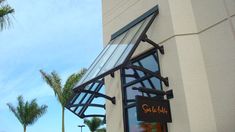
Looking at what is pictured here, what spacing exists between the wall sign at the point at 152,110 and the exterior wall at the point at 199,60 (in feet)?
0.95

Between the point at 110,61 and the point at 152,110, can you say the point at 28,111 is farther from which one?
the point at 152,110

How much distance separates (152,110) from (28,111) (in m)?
22.6

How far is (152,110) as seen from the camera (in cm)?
708

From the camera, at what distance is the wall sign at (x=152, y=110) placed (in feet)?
22.5

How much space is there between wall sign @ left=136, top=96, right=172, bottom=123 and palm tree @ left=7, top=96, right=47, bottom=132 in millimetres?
21925

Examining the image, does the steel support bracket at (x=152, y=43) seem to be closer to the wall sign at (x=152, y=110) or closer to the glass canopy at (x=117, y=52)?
the glass canopy at (x=117, y=52)

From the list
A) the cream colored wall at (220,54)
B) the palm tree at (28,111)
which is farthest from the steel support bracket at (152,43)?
the palm tree at (28,111)

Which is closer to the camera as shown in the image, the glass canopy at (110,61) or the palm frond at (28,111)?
the glass canopy at (110,61)

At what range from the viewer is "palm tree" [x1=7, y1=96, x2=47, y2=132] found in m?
27.6

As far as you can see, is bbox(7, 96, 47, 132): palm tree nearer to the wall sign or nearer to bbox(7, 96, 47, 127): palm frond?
bbox(7, 96, 47, 127): palm frond

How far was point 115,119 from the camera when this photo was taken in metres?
9.77

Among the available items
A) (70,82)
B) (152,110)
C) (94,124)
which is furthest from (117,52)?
(94,124)

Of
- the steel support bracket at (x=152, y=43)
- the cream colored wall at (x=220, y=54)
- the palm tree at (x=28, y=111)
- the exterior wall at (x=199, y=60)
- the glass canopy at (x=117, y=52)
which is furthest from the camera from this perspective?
the palm tree at (x=28, y=111)

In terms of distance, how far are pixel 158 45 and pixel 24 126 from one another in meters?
22.6
